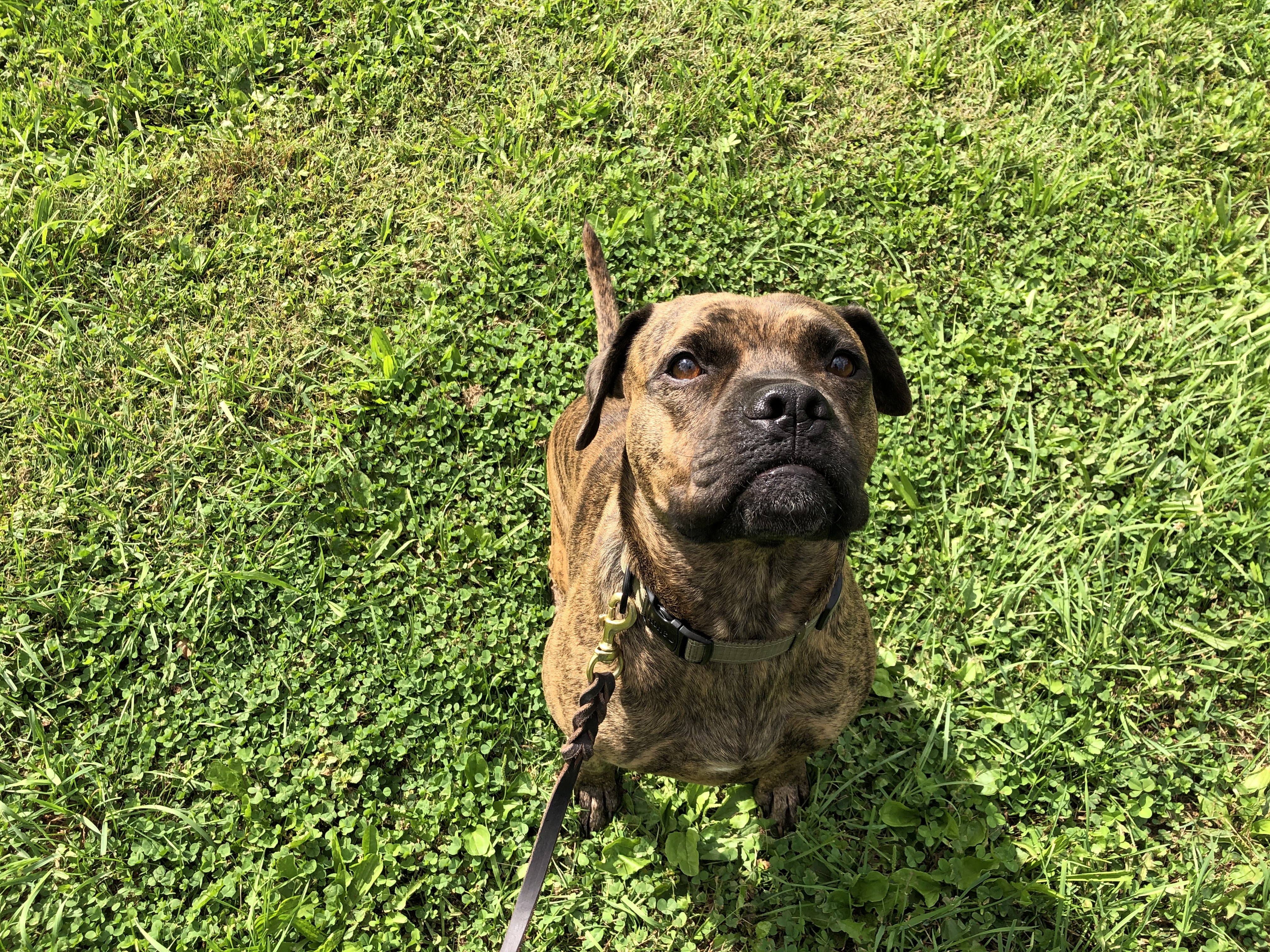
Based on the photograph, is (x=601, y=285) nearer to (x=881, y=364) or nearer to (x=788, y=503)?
(x=881, y=364)

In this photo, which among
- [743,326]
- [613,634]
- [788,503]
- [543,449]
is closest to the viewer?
[788,503]

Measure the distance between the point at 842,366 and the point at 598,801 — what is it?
2.16 meters

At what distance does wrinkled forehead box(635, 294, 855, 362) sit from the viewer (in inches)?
106

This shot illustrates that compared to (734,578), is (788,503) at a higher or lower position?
higher

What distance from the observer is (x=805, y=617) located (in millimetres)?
2744

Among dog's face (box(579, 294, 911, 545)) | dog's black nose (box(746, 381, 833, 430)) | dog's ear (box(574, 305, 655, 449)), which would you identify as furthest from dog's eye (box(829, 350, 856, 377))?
dog's ear (box(574, 305, 655, 449))

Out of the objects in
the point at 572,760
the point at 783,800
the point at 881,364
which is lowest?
the point at 783,800

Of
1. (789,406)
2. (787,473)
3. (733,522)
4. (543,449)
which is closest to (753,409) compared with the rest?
(789,406)

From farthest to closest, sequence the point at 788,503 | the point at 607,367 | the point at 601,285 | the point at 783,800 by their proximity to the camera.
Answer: the point at 601,285, the point at 783,800, the point at 607,367, the point at 788,503

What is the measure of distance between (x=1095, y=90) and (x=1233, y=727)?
3.86 meters

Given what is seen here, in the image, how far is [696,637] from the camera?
262cm

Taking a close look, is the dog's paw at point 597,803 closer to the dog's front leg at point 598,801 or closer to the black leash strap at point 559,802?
the dog's front leg at point 598,801

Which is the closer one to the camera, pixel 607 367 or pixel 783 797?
pixel 607 367

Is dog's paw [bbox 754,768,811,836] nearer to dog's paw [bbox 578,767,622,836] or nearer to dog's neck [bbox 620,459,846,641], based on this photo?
dog's paw [bbox 578,767,622,836]
